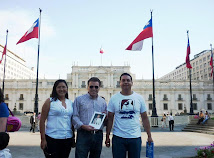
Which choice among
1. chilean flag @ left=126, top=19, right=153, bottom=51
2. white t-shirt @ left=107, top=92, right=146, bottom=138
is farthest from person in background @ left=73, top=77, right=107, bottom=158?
chilean flag @ left=126, top=19, right=153, bottom=51

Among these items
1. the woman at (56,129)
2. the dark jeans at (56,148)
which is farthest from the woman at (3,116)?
the dark jeans at (56,148)

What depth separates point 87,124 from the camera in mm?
3367

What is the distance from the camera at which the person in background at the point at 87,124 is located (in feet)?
10.7

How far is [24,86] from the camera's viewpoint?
49875 millimetres

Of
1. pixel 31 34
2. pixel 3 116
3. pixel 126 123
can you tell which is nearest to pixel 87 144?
pixel 126 123

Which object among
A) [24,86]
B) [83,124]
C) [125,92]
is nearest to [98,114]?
[83,124]

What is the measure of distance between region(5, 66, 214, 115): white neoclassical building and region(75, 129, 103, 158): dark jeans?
44774 mm

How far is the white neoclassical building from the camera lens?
48562 mm

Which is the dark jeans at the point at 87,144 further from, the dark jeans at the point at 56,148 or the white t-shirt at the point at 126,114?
the white t-shirt at the point at 126,114

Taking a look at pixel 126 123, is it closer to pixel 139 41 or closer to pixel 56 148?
pixel 56 148

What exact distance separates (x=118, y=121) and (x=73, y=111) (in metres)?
0.83

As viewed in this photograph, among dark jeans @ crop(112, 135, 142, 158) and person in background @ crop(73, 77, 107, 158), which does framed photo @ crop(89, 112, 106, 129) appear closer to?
person in background @ crop(73, 77, 107, 158)

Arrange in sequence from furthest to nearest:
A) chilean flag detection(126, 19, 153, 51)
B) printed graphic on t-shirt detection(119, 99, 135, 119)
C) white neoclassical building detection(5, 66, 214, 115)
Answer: white neoclassical building detection(5, 66, 214, 115) → chilean flag detection(126, 19, 153, 51) → printed graphic on t-shirt detection(119, 99, 135, 119)

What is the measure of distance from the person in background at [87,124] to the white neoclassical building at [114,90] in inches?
1760
